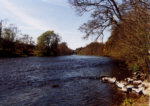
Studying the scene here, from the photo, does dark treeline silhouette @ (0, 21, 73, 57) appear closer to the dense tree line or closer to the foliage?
the foliage

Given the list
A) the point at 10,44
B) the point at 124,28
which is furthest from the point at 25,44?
the point at 124,28

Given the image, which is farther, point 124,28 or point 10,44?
point 10,44

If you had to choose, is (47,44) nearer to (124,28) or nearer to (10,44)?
(10,44)

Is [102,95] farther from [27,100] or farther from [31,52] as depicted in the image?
[31,52]

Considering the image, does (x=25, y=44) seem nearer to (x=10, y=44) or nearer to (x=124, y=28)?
(x=10, y=44)

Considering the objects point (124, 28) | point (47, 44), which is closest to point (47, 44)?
point (47, 44)

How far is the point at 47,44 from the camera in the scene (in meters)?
51.9

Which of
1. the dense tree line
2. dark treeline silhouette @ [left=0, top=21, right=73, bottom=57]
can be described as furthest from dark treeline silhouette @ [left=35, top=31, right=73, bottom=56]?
the dense tree line

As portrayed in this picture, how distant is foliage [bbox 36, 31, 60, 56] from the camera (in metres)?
49.7

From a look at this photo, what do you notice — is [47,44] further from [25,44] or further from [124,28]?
[124,28]

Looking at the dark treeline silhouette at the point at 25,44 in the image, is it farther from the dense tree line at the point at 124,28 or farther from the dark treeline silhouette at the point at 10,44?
the dense tree line at the point at 124,28

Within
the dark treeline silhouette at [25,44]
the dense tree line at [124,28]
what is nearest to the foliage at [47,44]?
the dark treeline silhouette at [25,44]

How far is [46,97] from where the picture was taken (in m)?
6.46

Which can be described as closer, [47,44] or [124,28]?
[124,28]
